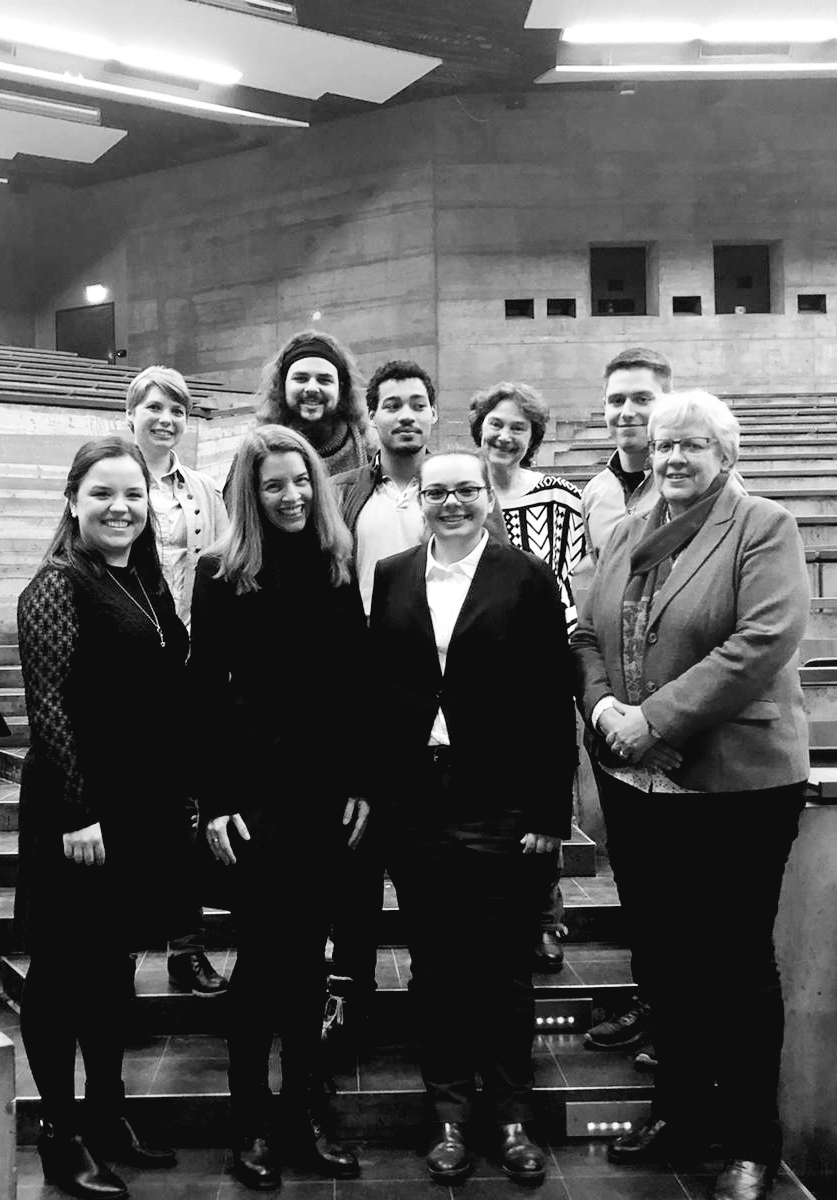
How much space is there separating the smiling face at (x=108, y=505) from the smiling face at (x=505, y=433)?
856 mm

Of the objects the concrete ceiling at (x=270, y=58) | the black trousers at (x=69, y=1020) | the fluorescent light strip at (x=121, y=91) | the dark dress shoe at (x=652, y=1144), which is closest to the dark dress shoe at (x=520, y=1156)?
the dark dress shoe at (x=652, y=1144)

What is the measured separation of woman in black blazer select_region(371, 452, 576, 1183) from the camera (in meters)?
2.11

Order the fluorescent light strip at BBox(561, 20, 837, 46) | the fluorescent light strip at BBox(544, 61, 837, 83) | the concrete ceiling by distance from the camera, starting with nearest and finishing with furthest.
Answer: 1. the concrete ceiling
2. the fluorescent light strip at BBox(561, 20, 837, 46)
3. the fluorescent light strip at BBox(544, 61, 837, 83)

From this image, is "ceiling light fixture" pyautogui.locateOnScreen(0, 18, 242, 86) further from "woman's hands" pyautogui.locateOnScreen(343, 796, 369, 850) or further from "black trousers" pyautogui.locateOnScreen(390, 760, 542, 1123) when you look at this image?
"black trousers" pyautogui.locateOnScreen(390, 760, 542, 1123)

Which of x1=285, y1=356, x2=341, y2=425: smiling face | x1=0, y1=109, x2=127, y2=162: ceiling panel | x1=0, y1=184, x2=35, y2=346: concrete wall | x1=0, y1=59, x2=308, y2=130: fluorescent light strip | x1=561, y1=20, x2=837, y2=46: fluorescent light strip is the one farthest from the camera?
x1=0, y1=184, x2=35, y2=346: concrete wall

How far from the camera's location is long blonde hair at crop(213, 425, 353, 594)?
209 cm

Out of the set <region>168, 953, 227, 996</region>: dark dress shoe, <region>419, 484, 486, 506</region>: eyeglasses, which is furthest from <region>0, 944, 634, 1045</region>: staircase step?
<region>419, 484, 486, 506</region>: eyeglasses

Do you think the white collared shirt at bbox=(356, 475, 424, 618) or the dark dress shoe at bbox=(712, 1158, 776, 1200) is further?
the white collared shirt at bbox=(356, 475, 424, 618)

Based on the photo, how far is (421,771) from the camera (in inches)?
84.0

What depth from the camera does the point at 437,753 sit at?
212cm

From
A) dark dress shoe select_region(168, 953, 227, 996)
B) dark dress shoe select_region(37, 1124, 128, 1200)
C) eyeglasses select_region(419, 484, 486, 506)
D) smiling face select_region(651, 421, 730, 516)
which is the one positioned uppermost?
smiling face select_region(651, 421, 730, 516)

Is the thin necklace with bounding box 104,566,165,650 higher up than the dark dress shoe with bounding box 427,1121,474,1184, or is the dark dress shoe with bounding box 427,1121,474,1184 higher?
the thin necklace with bounding box 104,566,165,650

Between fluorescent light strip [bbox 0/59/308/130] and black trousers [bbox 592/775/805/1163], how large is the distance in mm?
10495

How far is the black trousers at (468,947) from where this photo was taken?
2.10m
